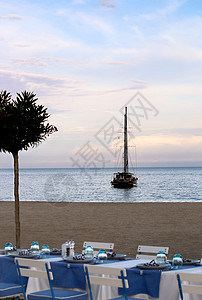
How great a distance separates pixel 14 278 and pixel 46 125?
3.36 m

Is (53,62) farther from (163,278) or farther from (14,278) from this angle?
(163,278)

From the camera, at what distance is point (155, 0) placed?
13336 mm

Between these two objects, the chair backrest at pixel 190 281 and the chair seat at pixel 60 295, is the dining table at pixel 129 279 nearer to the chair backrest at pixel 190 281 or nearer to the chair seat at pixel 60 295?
the chair seat at pixel 60 295

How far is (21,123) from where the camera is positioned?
9000 millimetres

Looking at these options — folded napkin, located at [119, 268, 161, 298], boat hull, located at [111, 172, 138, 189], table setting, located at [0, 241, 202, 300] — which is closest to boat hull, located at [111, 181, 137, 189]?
boat hull, located at [111, 172, 138, 189]

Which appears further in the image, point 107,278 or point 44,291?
point 44,291

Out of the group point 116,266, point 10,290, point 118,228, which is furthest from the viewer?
point 118,228

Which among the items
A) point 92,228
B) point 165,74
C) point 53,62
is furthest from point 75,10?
point 92,228

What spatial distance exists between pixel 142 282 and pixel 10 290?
1.60m

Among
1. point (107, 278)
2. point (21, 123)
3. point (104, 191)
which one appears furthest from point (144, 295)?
point (104, 191)

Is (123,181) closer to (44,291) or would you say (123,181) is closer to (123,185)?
(123,185)

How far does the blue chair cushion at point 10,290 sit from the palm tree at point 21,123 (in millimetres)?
2908

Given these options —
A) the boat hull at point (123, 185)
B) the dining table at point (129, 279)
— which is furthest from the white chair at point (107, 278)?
the boat hull at point (123, 185)

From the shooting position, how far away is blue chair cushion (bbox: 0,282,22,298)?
6.20m
